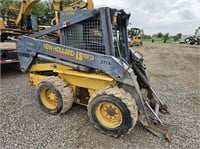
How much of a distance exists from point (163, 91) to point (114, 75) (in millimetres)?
2905

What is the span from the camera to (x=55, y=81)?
410cm

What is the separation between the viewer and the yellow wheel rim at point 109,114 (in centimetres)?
349

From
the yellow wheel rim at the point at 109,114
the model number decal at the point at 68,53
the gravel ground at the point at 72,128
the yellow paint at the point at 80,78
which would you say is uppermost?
the model number decal at the point at 68,53

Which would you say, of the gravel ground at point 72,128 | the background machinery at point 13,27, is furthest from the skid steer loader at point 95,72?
the background machinery at point 13,27

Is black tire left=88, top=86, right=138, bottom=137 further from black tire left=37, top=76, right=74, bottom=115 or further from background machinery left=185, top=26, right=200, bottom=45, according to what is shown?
background machinery left=185, top=26, right=200, bottom=45

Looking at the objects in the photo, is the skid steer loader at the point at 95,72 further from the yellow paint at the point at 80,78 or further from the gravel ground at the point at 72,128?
the gravel ground at the point at 72,128

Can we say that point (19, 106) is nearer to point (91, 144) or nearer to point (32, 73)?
point (32, 73)

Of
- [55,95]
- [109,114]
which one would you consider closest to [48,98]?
[55,95]

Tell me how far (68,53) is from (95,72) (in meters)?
0.56

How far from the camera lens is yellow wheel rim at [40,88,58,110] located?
4262mm

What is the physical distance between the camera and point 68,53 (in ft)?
13.0

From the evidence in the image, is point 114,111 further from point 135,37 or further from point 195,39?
point 195,39

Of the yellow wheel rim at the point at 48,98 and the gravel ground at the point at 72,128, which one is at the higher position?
the yellow wheel rim at the point at 48,98

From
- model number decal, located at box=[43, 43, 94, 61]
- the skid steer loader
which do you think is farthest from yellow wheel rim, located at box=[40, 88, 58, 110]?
model number decal, located at box=[43, 43, 94, 61]
